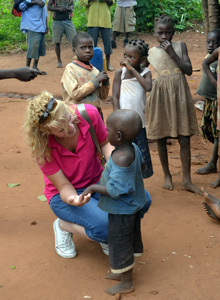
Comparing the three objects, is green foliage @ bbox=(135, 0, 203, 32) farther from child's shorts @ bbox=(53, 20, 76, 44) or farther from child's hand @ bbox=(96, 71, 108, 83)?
child's hand @ bbox=(96, 71, 108, 83)

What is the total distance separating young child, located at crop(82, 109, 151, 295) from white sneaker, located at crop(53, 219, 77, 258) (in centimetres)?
55

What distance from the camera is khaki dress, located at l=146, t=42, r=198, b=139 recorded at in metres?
4.32

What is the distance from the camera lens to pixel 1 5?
14.2m

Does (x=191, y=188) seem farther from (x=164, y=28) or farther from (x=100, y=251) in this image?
(x=164, y=28)

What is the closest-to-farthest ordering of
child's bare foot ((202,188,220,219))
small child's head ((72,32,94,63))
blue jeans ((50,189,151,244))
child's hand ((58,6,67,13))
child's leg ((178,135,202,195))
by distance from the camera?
blue jeans ((50,189,151,244)) → child's bare foot ((202,188,220,219)) → small child's head ((72,32,94,63)) → child's leg ((178,135,202,195)) → child's hand ((58,6,67,13))

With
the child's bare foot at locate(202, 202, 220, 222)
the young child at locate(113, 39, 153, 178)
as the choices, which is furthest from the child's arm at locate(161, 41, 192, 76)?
the child's bare foot at locate(202, 202, 220, 222)

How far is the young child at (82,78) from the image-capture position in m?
4.18

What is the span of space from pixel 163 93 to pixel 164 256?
1.62 m

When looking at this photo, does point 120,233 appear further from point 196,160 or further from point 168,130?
point 196,160

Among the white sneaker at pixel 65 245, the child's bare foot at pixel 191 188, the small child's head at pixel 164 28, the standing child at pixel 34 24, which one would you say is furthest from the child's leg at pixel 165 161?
the standing child at pixel 34 24

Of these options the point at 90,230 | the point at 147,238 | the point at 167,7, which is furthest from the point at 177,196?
the point at 167,7

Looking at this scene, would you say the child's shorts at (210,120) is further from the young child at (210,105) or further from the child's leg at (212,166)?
the child's leg at (212,166)

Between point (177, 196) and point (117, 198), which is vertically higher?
point (117, 198)

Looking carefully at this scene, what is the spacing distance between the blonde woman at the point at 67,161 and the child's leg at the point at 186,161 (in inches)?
45.3
